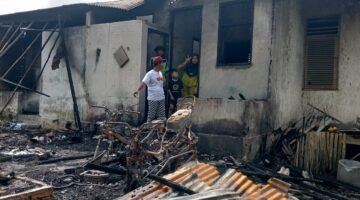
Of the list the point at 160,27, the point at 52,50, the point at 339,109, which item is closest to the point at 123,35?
the point at 160,27

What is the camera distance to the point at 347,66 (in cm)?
922

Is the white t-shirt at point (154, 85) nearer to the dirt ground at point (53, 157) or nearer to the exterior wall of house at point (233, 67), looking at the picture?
the exterior wall of house at point (233, 67)

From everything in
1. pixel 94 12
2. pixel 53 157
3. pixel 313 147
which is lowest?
pixel 53 157

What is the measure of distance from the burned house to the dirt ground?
1.08 metres

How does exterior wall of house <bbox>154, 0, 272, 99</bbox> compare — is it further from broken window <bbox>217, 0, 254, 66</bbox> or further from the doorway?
the doorway

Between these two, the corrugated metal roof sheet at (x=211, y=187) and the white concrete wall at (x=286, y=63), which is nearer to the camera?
the corrugated metal roof sheet at (x=211, y=187)

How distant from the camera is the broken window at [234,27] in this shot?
8875 mm

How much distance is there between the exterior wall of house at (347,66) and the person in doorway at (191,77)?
11.3ft

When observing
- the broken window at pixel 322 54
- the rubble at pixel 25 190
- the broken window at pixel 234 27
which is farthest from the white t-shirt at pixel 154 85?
the broken window at pixel 322 54

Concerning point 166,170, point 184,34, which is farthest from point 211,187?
point 184,34

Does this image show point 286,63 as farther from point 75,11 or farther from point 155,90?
point 75,11

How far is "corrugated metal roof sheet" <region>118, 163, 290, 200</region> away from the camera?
4730mm

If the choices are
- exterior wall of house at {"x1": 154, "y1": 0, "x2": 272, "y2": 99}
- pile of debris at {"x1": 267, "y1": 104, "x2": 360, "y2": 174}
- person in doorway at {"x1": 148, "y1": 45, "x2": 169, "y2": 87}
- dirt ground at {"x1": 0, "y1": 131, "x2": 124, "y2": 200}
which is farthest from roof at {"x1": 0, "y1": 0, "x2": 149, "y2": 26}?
pile of debris at {"x1": 267, "y1": 104, "x2": 360, "y2": 174}

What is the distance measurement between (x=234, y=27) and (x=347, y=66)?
310 cm
